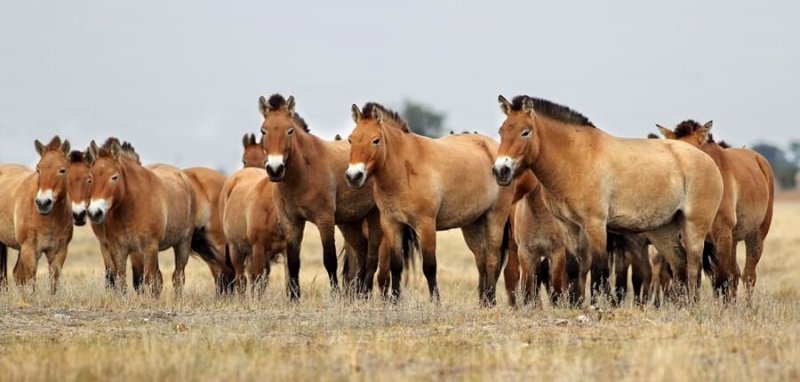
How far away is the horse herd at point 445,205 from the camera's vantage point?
12.7 metres

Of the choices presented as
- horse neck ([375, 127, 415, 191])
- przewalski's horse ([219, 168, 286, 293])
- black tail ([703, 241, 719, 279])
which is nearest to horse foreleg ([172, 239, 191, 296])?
przewalski's horse ([219, 168, 286, 293])

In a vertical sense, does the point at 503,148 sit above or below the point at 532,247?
above

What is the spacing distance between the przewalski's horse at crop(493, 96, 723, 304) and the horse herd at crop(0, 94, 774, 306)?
→ 0.01 metres

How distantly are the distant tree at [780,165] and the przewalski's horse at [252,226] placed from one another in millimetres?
82917

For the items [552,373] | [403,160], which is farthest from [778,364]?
[403,160]

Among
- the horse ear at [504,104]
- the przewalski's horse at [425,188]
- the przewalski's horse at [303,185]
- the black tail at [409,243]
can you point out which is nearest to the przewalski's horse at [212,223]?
the black tail at [409,243]

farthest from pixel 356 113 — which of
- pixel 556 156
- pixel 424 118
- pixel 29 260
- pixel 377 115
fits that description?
pixel 424 118

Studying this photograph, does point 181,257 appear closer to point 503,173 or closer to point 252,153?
point 252,153

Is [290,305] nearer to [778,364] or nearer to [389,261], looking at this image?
[389,261]

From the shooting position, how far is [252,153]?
2039cm

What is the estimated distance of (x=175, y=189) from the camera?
16734mm

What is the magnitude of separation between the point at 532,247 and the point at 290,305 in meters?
3.13

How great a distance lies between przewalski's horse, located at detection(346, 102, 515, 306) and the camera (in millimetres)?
13539

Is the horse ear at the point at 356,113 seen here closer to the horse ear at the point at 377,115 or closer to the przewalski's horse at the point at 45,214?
the horse ear at the point at 377,115
